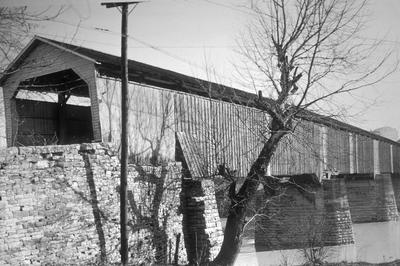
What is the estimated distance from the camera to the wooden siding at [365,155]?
1055 inches

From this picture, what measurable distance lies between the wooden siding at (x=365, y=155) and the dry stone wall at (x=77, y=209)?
1740 centimetres

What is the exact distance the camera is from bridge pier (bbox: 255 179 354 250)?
22.8 meters

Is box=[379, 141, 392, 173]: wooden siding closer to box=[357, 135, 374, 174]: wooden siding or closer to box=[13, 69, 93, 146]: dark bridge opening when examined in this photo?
box=[357, 135, 374, 174]: wooden siding

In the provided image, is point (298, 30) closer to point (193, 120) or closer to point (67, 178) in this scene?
point (193, 120)

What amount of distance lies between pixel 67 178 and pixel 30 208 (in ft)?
4.05

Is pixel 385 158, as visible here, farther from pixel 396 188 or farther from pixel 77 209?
pixel 77 209

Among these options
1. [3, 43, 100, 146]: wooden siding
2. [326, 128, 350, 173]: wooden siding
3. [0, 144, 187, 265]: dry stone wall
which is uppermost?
[3, 43, 100, 146]: wooden siding

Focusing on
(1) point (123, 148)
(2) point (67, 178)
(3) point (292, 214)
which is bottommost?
(3) point (292, 214)

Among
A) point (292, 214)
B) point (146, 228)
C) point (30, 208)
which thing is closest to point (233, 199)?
point (146, 228)

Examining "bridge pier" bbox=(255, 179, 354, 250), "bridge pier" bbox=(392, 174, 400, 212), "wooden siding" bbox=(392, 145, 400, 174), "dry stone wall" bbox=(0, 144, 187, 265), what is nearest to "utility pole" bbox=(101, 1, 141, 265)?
"dry stone wall" bbox=(0, 144, 187, 265)

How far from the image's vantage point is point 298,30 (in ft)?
36.4

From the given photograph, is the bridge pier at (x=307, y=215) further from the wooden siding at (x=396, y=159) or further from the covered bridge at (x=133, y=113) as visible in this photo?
the wooden siding at (x=396, y=159)

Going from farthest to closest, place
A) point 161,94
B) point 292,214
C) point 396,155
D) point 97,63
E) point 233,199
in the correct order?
point 396,155
point 292,214
point 161,94
point 97,63
point 233,199

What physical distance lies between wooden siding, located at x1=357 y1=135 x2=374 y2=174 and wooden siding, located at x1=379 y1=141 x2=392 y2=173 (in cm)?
225
